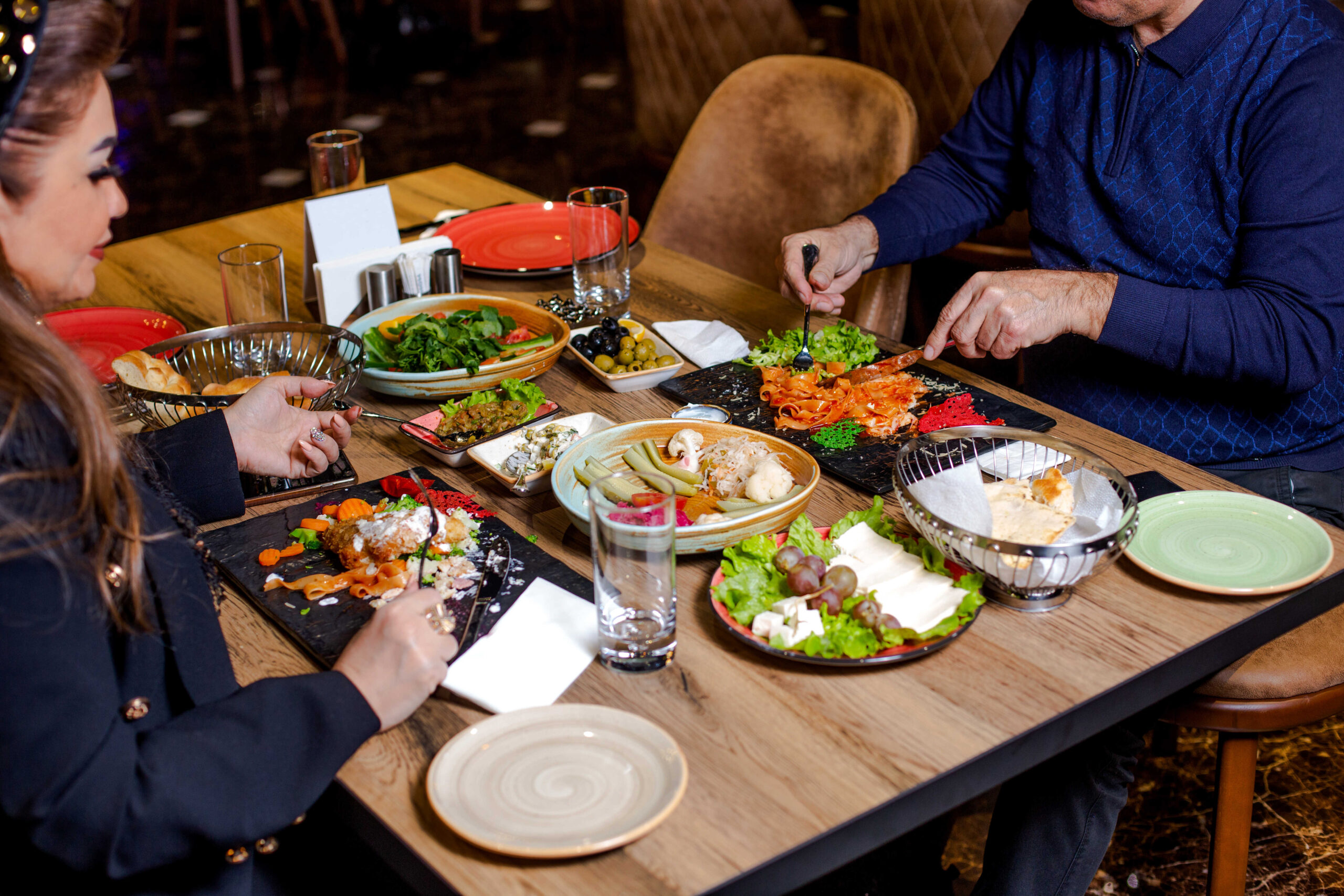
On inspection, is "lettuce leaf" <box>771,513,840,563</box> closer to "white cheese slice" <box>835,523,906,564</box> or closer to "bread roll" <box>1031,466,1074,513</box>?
"white cheese slice" <box>835,523,906,564</box>

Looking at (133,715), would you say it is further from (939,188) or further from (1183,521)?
(939,188)

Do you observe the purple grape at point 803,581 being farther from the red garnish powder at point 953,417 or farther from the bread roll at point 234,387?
the bread roll at point 234,387

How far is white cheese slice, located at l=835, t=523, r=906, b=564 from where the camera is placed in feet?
4.22

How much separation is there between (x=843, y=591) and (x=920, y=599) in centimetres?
9

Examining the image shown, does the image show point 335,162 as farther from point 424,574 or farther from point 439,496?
point 424,574

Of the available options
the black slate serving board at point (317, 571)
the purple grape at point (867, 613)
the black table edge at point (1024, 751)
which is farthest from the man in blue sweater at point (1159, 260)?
the black slate serving board at point (317, 571)

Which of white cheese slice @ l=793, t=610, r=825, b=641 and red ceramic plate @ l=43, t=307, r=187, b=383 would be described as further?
red ceramic plate @ l=43, t=307, r=187, b=383

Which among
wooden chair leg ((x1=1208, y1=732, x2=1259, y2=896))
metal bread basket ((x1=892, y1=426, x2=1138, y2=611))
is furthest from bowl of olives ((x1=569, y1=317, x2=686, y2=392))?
wooden chair leg ((x1=1208, y1=732, x2=1259, y2=896))

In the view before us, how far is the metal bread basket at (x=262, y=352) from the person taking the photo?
1.70 m

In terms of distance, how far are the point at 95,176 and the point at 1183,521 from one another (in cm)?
125

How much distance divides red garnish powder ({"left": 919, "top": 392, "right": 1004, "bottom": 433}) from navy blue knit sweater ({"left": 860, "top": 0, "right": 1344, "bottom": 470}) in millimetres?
232

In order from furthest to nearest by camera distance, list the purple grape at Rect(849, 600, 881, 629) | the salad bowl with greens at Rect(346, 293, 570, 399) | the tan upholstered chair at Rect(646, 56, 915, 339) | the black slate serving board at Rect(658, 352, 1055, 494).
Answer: the tan upholstered chair at Rect(646, 56, 915, 339) → the salad bowl with greens at Rect(346, 293, 570, 399) → the black slate serving board at Rect(658, 352, 1055, 494) → the purple grape at Rect(849, 600, 881, 629)

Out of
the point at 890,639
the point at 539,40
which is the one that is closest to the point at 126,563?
the point at 890,639

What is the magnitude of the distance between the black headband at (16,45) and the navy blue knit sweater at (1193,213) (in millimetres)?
1390
